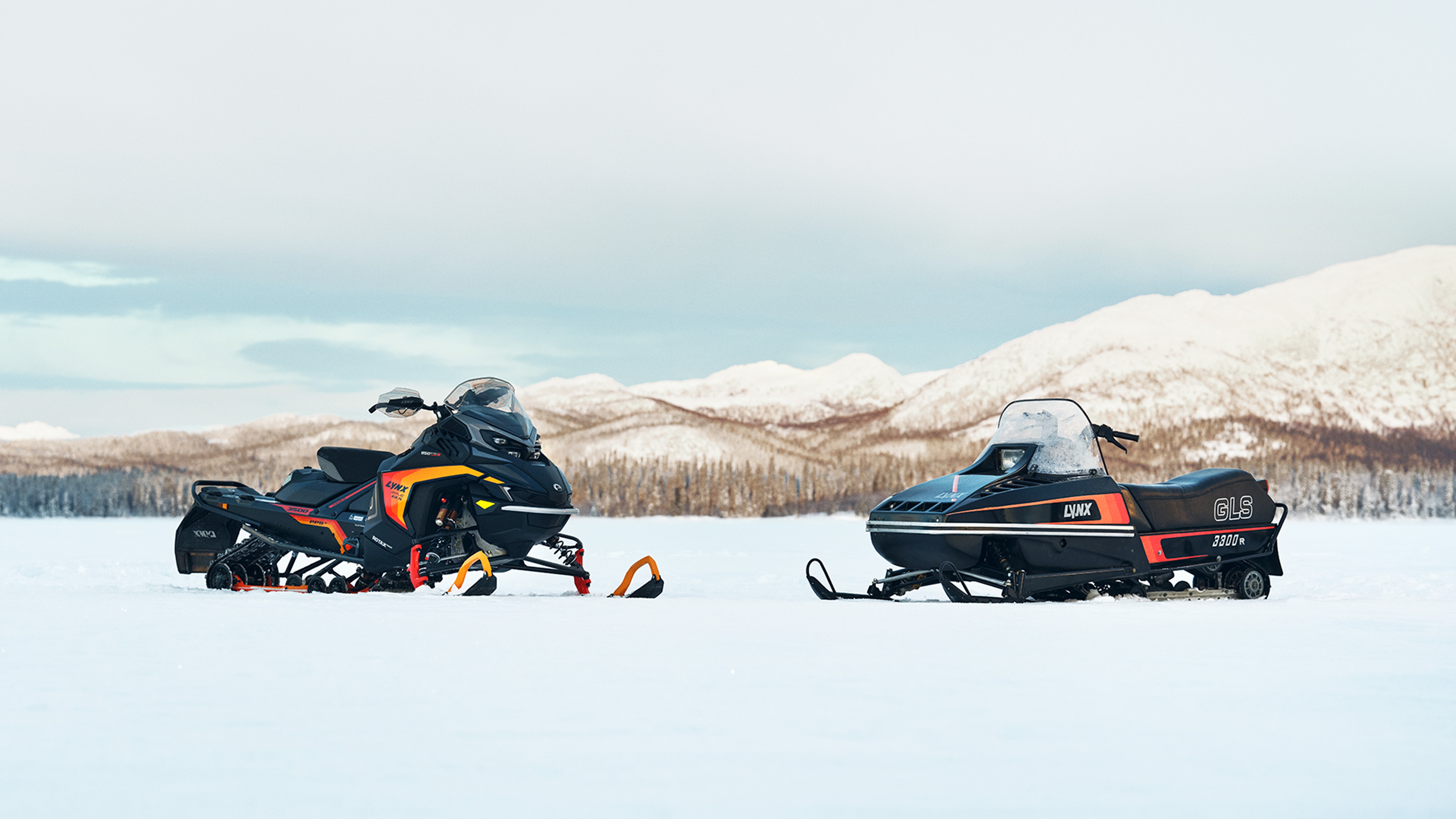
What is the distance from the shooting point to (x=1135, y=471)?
125 m

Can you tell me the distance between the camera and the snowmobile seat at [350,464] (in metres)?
9.68

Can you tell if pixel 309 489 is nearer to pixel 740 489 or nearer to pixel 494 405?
pixel 494 405

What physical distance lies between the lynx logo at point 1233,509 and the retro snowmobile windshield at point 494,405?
18.3 feet

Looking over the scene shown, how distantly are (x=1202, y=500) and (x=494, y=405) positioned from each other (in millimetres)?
5788

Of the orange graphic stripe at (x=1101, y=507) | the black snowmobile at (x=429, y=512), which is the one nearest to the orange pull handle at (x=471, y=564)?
the black snowmobile at (x=429, y=512)

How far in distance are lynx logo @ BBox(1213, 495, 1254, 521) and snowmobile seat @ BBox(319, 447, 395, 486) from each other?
6753mm

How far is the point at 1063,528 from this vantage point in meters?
8.94

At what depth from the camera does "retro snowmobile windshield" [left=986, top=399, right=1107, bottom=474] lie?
9266 mm

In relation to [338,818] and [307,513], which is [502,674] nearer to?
[338,818]

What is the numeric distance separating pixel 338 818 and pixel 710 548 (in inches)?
675

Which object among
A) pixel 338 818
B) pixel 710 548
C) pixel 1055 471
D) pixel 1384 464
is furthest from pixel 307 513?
pixel 1384 464

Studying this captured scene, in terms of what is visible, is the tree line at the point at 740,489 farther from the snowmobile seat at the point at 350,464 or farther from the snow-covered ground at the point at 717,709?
the snow-covered ground at the point at 717,709

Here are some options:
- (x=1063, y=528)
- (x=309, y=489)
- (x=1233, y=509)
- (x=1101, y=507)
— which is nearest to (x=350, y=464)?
(x=309, y=489)

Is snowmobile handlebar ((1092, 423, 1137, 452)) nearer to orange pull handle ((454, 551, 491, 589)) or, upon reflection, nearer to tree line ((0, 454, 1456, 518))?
orange pull handle ((454, 551, 491, 589))
